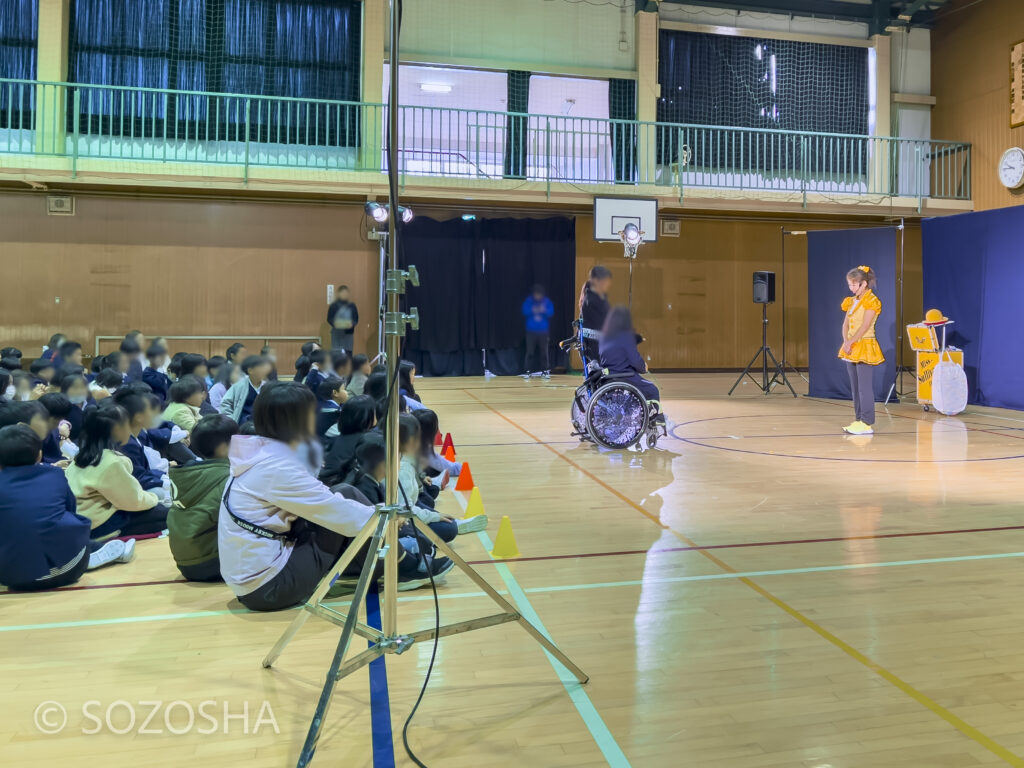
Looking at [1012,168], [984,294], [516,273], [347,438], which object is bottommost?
[347,438]

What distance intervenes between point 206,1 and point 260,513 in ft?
38.0

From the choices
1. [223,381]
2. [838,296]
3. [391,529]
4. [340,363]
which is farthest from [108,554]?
[838,296]

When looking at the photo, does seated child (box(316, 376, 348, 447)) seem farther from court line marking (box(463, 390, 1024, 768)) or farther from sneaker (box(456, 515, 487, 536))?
court line marking (box(463, 390, 1024, 768))

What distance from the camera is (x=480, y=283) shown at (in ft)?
42.6

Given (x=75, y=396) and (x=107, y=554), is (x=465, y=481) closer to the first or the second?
(x=107, y=554)

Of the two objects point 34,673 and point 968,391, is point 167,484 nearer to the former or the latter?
point 34,673

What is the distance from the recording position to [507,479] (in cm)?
488

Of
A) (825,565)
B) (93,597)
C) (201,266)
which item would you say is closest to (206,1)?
(201,266)

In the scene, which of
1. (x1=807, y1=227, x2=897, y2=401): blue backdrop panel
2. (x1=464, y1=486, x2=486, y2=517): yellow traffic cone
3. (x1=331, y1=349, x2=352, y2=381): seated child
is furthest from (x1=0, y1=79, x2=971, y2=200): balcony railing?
(x1=464, y1=486, x2=486, y2=517): yellow traffic cone

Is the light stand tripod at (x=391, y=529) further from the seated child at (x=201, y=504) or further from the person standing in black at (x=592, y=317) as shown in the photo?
the person standing in black at (x=592, y=317)

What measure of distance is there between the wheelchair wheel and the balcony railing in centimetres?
608

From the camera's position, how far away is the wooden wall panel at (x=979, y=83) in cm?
1280

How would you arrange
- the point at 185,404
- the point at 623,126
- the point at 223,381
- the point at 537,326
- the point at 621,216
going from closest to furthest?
the point at 185,404, the point at 223,381, the point at 621,216, the point at 623,126, the point at 537,326

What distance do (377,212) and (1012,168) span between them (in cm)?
978
